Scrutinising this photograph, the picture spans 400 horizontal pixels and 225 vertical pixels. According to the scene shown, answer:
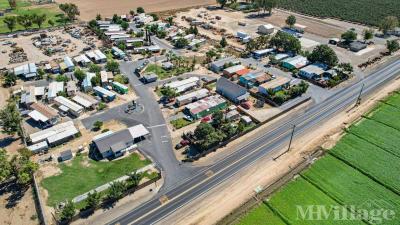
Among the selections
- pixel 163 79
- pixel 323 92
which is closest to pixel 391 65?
pixel 323 92

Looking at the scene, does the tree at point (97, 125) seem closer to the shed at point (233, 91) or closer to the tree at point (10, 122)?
the tree at point (10, 122)

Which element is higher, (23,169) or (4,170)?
(4,170)

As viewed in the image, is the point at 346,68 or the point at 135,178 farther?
the point at 346,68

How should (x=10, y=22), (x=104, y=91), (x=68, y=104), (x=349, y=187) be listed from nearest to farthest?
(x=349, y=187) → (x=68, y=104) → (x=104, y=91) → (x=10, y=22)

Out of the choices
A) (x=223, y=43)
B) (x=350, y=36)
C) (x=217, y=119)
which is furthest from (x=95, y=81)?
(x=350, y=36)

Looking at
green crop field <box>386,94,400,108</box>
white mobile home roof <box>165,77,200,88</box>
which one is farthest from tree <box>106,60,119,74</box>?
green crop field <box>386,94,400,108</box>

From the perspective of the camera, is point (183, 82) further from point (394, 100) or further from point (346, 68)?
point (394, 100)

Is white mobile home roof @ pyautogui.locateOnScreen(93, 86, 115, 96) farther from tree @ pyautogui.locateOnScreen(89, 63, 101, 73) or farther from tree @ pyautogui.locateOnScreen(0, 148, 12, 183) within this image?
tree @ pyautogui.locateOnScreen(0, 148, 12, 183)
